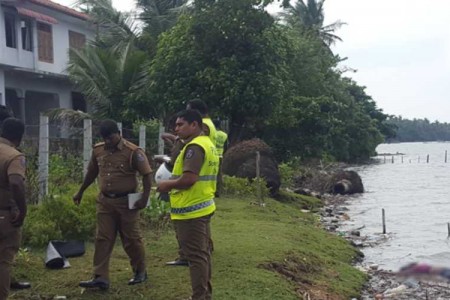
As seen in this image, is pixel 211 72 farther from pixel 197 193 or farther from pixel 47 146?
pixel 197 193

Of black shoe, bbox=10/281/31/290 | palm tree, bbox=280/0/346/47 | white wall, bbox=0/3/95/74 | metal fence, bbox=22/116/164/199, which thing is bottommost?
black shoe, bbox=10/281/31/290

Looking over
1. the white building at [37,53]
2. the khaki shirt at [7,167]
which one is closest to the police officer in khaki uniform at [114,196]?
the khaki shirt at [7,167]

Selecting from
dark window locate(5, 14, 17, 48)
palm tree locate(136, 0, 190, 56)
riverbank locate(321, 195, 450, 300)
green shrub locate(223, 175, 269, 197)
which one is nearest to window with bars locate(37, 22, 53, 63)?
dark window locate(5, 14, 17, 48)

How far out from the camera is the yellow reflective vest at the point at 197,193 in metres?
5.46

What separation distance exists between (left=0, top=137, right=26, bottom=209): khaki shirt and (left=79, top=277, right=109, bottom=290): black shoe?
124 cm

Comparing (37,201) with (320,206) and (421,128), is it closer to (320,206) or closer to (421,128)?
(320,206)

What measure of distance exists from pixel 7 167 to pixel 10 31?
1667 centimetres

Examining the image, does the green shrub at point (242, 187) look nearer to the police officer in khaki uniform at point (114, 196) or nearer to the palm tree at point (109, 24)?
the police officer in khaki uniform at point (114, 196)

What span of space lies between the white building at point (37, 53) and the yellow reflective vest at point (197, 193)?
50.9 feet

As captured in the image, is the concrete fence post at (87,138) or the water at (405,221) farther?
the water at (405,221)

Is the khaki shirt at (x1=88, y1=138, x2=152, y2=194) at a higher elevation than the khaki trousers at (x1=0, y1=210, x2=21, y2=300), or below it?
higher

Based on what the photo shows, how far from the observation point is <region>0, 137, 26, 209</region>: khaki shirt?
17.1 ft

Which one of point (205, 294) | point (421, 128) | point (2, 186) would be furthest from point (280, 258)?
point (421, 128)

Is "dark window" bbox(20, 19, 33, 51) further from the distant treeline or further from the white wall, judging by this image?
the distant treeline
